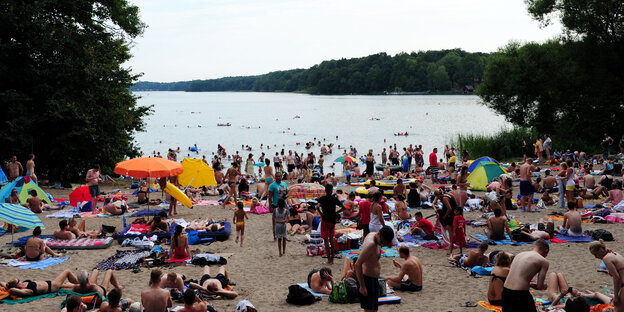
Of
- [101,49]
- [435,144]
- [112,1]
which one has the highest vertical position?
[112,1]

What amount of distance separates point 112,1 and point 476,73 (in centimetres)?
12091

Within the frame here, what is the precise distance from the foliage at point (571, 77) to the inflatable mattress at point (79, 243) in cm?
2608

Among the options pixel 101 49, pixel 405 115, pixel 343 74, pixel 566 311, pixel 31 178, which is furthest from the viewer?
pixel 343 74

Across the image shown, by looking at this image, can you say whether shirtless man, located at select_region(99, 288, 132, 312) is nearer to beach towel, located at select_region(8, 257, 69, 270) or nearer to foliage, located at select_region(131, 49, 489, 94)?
beach towel, located at select_region(8, 257, 69, 270)

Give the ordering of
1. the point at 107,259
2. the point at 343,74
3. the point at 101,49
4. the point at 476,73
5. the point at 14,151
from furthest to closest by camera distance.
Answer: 1. the point at 343,74
2. the point at 476,73
3. the point at 101,49
4. the point at 14,151
5. the point at 107,259

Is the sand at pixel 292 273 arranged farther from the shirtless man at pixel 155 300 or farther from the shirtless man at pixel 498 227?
the shirtless man at pixel 155 300

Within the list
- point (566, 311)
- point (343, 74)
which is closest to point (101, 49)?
point (566, 311)

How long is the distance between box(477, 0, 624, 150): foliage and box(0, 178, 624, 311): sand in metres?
18.6

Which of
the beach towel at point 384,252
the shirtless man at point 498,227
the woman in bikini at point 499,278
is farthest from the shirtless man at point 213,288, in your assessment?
the shirtless man at point 498,227

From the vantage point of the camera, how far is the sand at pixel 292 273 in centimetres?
786

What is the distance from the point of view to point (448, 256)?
1049 cm

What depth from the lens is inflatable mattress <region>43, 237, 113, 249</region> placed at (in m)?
11.2

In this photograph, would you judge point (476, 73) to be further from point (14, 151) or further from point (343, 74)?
point (14, 151)

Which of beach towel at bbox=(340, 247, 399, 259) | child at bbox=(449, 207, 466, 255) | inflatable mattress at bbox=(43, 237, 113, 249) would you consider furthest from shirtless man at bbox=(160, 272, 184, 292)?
child at bbox=(449, 207, 466, 255)
